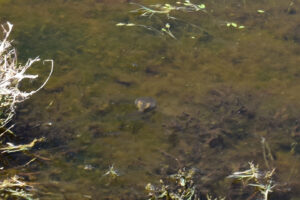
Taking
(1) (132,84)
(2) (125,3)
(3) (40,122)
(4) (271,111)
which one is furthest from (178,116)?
(2) (125,3)

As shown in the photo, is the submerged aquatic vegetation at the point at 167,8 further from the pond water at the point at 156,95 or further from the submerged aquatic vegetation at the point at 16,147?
the submerged aquatic vegetation at the point at 16,147

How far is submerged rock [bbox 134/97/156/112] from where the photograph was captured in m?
3.54

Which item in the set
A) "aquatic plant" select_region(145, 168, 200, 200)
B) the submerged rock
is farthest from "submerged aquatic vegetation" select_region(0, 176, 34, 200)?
the submerged rock

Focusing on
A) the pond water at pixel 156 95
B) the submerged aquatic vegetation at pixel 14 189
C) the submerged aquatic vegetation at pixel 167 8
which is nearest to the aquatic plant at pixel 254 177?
the pond water at pixel 156 95

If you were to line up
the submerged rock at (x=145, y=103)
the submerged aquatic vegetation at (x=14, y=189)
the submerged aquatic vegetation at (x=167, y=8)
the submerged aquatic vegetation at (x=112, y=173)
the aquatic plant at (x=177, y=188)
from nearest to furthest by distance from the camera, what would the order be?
the submerged aquatic vegetation at (x=14, y=189)
the aquatic plant at (x=177, y=188)
the submerged aquatic vegetation at (x=112, y=173)
the submerged rock at (x=145, y=103)
the submerged aquatic vegetation at (x=167, y=8)

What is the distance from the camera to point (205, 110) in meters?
3.57

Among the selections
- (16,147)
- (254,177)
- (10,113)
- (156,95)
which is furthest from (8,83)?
(254,177)

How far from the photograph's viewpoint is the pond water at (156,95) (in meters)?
3.10

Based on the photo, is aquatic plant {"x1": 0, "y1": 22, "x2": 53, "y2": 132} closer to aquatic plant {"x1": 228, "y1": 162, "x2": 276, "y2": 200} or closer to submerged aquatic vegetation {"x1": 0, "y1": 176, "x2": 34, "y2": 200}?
submerged aquatic vegetation {"x1": 0, "y1": 176, "x2": 34, "y2": 200}

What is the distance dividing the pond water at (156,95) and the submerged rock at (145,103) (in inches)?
1.2

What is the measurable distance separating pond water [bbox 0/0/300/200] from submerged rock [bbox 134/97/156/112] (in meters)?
0.03

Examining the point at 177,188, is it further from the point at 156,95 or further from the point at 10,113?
the point at 10,113

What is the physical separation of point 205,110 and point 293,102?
71cm

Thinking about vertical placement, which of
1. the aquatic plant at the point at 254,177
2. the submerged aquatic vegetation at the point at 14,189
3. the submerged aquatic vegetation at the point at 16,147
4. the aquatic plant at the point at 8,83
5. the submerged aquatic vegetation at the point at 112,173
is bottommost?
the aquatic plant at the point at 254,177
